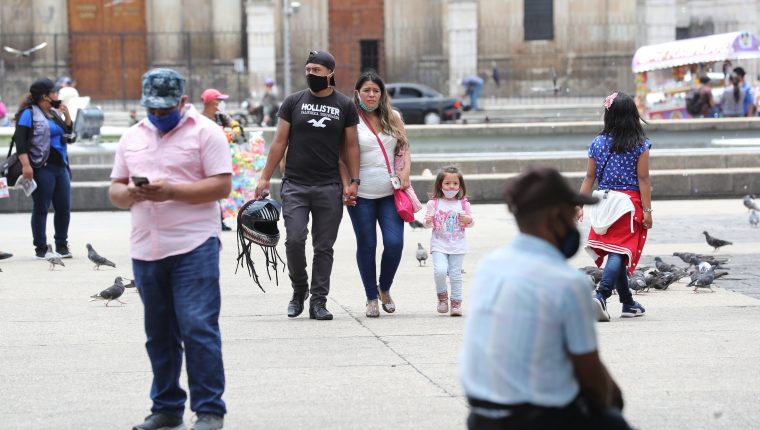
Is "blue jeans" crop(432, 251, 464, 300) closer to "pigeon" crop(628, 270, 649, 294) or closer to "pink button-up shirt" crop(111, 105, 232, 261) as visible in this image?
"pigeon" crop(628, 270, 649, 294)

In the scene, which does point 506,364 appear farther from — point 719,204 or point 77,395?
point 719,204

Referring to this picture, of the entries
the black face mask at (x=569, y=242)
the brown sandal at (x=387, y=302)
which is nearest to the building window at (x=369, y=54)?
the brown sandal at (x=387, y=302)

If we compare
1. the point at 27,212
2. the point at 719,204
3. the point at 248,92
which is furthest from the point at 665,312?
the point at 248,92

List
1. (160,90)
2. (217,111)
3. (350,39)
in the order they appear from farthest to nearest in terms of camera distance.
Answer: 1. (350,39)
2. (217,111)
3. (160,90)

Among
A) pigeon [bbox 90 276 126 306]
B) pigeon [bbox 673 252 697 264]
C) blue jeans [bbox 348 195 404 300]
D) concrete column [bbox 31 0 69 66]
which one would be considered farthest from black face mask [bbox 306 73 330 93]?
concrete column [bbox 31 0 69 66]

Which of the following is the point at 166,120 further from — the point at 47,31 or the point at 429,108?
the point at 47,31

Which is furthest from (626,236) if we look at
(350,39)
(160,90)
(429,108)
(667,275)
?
(350,39)

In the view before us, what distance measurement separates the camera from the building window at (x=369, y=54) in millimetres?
51719

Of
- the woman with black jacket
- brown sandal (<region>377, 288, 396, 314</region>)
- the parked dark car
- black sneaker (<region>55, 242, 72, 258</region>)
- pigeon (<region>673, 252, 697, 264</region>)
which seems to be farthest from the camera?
the parked dark car

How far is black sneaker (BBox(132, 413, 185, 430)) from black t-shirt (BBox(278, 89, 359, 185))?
12.0ft

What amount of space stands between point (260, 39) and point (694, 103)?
1970cm

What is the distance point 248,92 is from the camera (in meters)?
48.8

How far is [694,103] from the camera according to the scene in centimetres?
3331

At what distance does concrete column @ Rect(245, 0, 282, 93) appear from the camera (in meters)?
48.6
